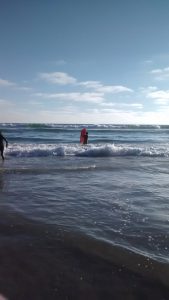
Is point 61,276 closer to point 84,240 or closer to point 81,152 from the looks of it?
point 84,240

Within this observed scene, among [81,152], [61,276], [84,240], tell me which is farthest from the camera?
[81,152]

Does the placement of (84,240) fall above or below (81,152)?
below

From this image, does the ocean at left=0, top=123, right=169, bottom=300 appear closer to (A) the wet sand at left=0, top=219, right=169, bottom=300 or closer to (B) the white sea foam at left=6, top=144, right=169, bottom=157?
(A) the wet sand at left=0, top=219, right=169, bottom=300

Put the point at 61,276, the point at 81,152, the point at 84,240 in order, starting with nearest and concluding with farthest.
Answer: the point at 61,276 < the point at 84,240 < the point at 81,152

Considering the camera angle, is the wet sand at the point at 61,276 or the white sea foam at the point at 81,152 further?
the white sea foam at the point at 81,152

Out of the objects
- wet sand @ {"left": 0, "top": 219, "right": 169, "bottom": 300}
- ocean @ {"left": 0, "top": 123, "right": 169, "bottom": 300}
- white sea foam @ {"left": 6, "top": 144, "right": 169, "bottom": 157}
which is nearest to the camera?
wet sand @ {"left": 0, "top": 219, "right": 169, "bottom": 300}

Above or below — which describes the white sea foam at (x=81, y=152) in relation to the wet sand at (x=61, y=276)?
above

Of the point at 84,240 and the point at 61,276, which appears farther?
the point at 84,240

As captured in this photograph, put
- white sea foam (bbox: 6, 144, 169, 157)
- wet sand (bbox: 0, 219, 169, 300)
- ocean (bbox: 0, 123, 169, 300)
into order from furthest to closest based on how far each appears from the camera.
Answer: white sea foam (bbox: 6, 144, 169, 157) < ocean (bbox: 0, 123, 169, 300) < wet sand (bbox: 0, 219, 169, 300)

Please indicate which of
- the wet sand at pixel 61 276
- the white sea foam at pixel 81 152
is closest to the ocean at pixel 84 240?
the wet sand at pixel 61 276

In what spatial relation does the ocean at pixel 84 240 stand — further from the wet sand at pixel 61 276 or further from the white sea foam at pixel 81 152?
the white sea foam at pixel 81 152

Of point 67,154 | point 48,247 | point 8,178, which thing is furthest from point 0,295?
point 67,154

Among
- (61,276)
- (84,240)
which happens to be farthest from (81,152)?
(61,276)

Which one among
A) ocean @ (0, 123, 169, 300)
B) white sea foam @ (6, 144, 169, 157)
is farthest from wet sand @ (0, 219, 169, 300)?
white sea foam @ (6, 144, 169, 157)
